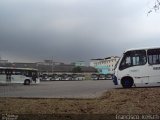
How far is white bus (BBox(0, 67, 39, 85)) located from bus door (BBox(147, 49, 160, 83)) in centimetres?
2820

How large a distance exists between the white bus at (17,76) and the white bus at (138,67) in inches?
1060

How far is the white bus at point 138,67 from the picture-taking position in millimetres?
22094

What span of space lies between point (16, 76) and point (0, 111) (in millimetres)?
A: 38558

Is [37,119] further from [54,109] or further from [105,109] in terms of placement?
[105,109]

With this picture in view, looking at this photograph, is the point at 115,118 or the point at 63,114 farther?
the point at 63,114

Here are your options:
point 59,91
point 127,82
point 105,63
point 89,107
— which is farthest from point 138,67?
point 105,63

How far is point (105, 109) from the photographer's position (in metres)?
10.1

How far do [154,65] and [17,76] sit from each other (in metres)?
29.3

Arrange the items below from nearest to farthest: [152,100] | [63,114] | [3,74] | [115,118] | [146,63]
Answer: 1. [115,118]
2. [63,114]
3. [152,100]
4. [146,63]
5. [3,74]

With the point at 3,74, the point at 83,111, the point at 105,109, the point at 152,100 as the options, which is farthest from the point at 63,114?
the point at 3,74

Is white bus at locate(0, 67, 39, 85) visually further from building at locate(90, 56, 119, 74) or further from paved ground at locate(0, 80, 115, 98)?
building at locate(90, 56, 119, 74)

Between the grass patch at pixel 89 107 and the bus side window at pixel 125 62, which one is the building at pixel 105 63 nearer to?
the bus side window at pixel 125 62

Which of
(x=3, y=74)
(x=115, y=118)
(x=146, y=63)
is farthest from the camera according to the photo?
(x=3, y=74)

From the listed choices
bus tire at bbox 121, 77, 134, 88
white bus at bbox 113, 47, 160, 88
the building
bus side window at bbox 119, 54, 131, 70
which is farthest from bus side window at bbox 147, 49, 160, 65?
the building
